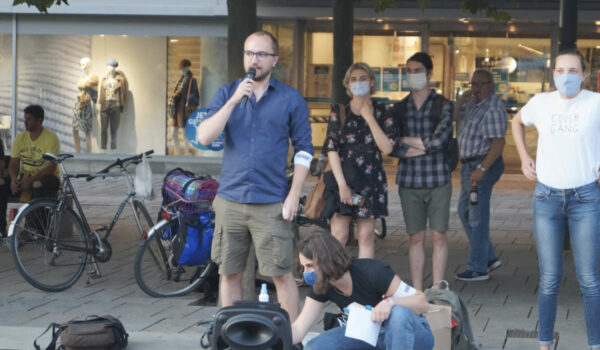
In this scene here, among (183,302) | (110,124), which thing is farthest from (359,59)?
(183,302)

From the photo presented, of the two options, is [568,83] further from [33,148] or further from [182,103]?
[182,103]

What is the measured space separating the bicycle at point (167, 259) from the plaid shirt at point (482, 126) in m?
2.22

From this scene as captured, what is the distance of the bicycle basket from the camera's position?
774 centimetres

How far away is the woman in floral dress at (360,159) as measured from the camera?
705cm

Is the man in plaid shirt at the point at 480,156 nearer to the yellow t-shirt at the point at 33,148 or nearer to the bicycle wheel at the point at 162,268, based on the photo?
the bicycle wheel at the point at 162,268

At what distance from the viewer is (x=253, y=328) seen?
435 cm

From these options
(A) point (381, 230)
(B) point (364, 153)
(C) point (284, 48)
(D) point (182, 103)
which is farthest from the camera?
(D) point (182, 103)

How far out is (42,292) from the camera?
25.9ft

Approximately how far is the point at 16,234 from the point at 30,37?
1176cm

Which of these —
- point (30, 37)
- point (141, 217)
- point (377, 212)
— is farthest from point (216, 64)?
point (377, 212)

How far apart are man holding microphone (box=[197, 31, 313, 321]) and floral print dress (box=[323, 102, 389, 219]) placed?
1.40 metres

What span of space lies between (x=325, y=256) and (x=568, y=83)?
5.99 feet

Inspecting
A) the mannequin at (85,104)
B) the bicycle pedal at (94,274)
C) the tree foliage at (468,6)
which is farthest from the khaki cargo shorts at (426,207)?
the mannequin at (85,104)

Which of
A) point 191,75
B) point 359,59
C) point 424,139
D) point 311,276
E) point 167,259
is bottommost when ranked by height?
point 167,259
